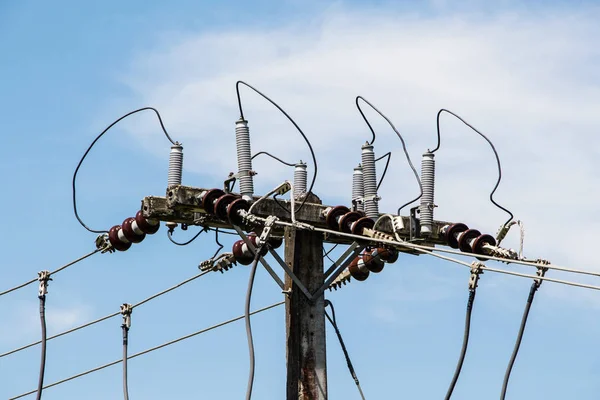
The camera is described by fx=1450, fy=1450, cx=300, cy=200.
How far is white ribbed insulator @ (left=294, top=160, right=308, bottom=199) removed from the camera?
1398 cm

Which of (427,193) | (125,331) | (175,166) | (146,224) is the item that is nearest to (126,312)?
(125,331)

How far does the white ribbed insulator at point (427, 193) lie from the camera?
531 inches

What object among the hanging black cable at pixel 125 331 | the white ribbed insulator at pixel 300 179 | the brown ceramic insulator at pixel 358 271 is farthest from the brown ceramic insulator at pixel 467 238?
the hanging black cable at pixel 125 331

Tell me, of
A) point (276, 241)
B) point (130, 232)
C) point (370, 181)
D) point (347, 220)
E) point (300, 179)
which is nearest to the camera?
point (347, 220)

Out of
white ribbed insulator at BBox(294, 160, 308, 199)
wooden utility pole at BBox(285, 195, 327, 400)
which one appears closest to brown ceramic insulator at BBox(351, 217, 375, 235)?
wooden utility pole at BBox(285, 195, 327, 400)

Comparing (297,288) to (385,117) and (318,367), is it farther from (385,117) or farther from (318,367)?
(385,117)

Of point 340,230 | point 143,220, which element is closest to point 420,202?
point 340,230

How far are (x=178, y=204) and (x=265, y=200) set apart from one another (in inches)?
32.3

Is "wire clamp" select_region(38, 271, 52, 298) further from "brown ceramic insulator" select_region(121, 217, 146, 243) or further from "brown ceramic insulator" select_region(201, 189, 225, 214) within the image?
"brown ceramic insulator" select_region(201, 189, 225, 214)

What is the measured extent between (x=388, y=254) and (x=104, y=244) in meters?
3.24

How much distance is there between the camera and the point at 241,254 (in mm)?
14750

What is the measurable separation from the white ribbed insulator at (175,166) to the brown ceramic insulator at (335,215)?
1421mm

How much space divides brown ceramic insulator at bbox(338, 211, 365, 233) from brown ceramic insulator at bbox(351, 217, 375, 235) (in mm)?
76

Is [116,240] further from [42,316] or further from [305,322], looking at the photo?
[305,322]
